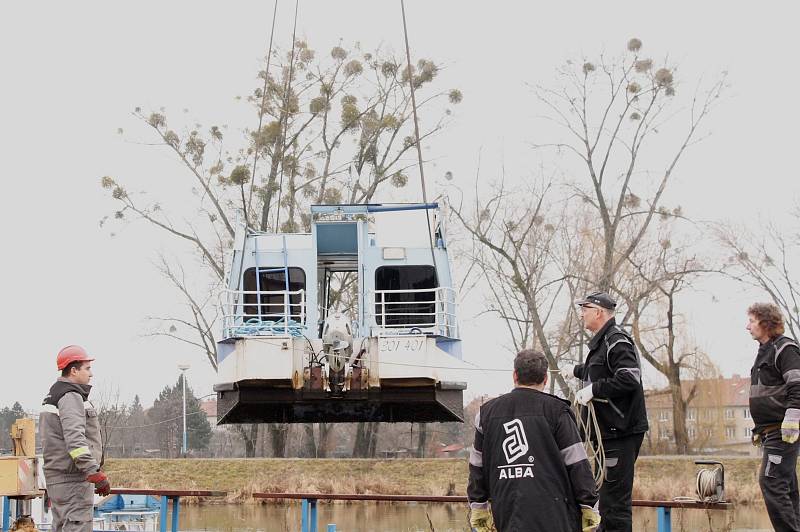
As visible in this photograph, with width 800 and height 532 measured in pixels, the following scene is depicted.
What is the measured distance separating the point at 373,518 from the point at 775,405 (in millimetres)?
15501

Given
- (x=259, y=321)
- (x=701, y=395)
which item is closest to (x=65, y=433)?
(x=259, y=321)

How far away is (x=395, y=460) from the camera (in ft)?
103

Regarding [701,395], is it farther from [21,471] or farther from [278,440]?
[21,471]

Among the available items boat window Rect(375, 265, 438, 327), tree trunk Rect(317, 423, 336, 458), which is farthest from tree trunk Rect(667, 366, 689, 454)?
boat window Rect(375, 265, 438, 327)

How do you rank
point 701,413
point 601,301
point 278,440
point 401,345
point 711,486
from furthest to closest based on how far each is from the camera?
point 701,413 < point 278,440 < point 401,345 < point 711,486 < point 601,301

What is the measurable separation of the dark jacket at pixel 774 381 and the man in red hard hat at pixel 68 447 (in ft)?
16.6

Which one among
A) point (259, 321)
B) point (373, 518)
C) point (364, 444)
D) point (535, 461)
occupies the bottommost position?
point (373, 518)

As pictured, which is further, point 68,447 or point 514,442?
point 68,447

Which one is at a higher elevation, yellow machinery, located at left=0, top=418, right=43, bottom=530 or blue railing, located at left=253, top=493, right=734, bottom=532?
yellow machinery, located at left=0, top=418, right=43, bottom=530

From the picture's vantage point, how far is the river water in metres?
18.2

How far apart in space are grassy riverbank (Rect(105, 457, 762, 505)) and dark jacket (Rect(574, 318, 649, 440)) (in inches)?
760

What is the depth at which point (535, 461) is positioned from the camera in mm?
5430

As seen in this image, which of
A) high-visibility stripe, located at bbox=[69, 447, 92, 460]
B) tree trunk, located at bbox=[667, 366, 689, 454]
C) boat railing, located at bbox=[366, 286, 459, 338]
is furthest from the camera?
tree trunk, located at bbox=[667, 366, 689, 454]

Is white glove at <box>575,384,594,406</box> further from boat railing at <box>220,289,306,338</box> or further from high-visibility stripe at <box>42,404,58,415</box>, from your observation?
boat railing at <box>220,289,306,338</box>
